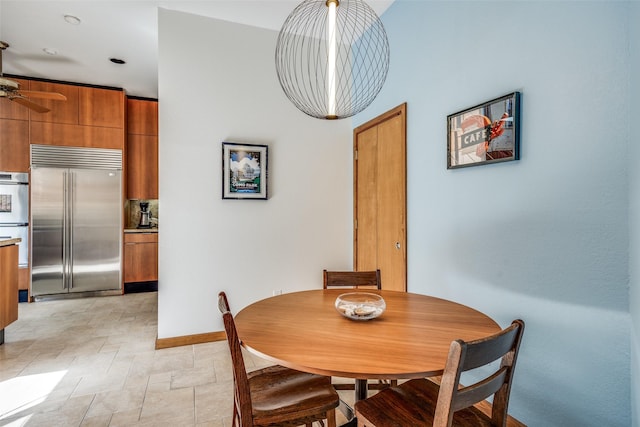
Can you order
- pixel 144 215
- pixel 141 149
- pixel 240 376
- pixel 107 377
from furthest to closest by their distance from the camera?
1. pixel 144 215
2. pixel 141 149
3. pixel 107 377
4. pixel 240 376

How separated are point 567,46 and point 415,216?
4.83ft

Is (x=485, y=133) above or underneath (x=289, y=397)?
above

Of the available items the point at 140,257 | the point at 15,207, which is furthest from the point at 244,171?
the point at 15,207

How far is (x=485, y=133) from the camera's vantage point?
6.65 feet

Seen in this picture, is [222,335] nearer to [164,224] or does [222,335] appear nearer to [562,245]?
[164,224]

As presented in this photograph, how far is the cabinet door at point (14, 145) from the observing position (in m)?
4.41

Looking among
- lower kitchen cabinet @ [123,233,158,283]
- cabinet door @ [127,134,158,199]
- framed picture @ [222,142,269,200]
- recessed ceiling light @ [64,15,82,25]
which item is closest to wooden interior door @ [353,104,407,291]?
framed picture @ [222,142,269,200]

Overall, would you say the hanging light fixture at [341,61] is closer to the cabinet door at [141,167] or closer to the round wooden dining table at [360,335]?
the round wooden dining table at [360,335]

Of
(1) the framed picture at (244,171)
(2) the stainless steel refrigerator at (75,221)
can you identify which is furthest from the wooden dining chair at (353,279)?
(2) the stainless steel refrigerator at (75,221)

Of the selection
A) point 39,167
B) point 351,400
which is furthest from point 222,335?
point 39,167

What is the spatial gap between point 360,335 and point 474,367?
44 cm

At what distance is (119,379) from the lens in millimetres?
2451

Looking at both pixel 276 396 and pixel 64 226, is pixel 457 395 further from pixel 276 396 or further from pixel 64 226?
pixel 64 226

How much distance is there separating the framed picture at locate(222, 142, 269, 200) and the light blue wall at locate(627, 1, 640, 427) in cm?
277
